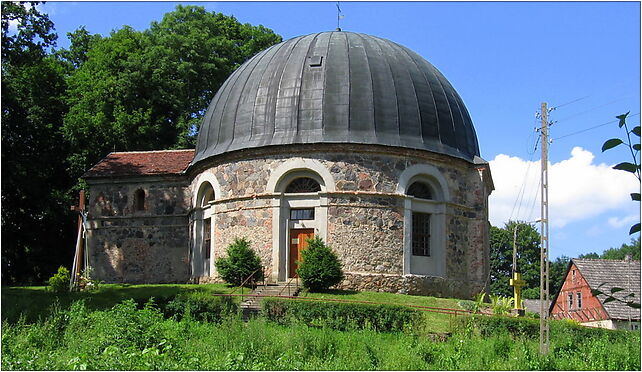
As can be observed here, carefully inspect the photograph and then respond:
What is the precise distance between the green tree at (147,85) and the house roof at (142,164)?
3689 millimetres

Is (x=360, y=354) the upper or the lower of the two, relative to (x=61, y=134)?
lower

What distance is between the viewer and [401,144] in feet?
98.4

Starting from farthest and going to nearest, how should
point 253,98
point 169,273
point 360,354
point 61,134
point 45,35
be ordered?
point 61,134, point 169,273, point 253,98, point 45,35, point 360,354

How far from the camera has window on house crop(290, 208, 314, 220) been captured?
1189 inches

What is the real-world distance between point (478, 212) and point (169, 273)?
12875mm

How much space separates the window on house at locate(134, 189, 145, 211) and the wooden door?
26.7ft

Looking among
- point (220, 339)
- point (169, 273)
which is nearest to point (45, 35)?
point (169, 273)

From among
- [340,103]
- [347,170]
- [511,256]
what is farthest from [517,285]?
[511,256]

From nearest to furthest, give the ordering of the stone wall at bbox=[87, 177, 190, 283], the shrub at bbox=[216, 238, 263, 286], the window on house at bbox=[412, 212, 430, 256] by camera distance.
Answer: the shrub at bbox=[216, 238, 263, 286] < the window on house at bbox=[412, 212, 430, 256] < the stone wall at bbox=[87, 177, 190, 283]

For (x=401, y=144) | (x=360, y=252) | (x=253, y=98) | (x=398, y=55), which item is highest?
(x=398, y=55)

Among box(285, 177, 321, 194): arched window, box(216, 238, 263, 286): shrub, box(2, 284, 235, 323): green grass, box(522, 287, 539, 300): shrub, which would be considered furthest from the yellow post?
box(522, 287, 539, 300): shrub

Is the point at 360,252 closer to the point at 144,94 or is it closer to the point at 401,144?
the point at 401,144

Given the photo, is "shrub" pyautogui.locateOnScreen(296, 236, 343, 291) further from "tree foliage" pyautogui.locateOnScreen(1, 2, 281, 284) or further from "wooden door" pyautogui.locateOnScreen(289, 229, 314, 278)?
"tree foliage" pyautogui.locateOnScreen(1, 2, 281, 284)

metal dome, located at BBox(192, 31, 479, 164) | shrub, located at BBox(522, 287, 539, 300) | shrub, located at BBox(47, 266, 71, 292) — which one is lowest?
shrub, located at BBox(522, 287, 539, 300)
